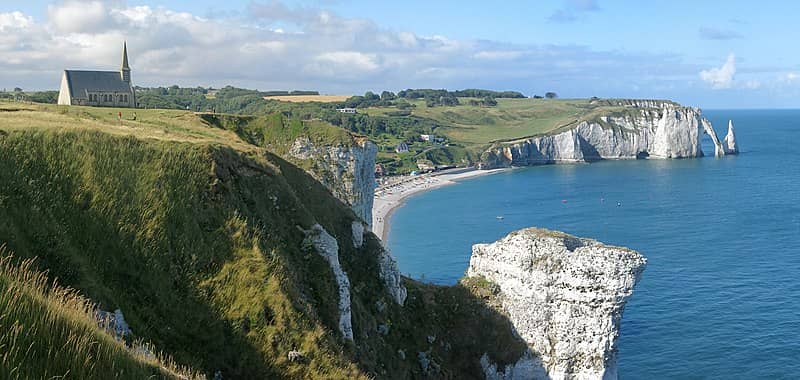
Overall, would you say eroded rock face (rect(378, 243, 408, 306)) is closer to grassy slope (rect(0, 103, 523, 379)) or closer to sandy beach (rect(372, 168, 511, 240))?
grassy slope (rect(0, 103, 523, 379))

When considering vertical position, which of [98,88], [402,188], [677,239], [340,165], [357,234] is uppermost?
[98,88]

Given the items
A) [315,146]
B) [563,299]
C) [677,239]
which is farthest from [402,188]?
[563,299]

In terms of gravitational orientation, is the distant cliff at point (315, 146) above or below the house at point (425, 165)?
above

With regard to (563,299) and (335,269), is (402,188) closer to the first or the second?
(563,299)

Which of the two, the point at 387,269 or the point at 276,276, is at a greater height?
the point at 276,276

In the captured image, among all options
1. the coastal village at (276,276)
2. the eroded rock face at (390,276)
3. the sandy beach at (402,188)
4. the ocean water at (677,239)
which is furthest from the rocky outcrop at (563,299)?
the sandy beach at (402,188)

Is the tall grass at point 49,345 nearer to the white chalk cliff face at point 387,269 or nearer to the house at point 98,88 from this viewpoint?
the white chalk cliff face at point 387,269

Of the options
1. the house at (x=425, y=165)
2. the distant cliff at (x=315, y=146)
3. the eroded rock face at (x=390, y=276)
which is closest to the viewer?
the eroded rock face at (x=390, y=276)
